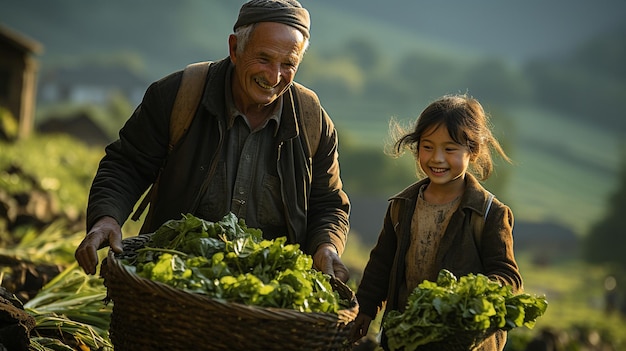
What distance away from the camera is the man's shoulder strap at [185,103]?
164 inches

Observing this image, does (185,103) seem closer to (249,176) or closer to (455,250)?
(249,176)

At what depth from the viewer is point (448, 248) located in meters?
3.74

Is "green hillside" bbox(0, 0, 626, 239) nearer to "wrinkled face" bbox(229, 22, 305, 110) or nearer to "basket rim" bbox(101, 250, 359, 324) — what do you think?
"wrinkled face" bbox(229, 22, 305, 110)

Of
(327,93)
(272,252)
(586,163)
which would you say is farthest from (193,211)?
(327,93)

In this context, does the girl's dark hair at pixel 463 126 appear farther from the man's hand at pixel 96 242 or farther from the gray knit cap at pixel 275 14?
the man's hand at pixel 96 242

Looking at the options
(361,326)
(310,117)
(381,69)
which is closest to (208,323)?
(361,326)

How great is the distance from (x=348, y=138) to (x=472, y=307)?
34934 mm

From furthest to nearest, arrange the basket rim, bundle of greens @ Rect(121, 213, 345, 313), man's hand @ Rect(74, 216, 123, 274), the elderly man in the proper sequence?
the elderly man, man's hand @ Rect(74, 216, 123, 274), bundle of greens @ Rect(121, 213, 345, 313), the basket rim

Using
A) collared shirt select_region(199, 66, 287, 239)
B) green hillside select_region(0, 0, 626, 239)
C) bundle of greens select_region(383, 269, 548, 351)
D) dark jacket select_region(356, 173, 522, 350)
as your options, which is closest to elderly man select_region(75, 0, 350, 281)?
collared shirt select_region(199, 66, 287, 239)

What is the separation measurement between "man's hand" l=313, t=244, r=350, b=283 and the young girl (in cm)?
17

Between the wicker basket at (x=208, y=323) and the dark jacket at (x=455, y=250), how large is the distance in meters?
0.76

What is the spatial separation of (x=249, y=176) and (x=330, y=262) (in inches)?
22.5

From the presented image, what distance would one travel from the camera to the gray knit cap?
3.93m

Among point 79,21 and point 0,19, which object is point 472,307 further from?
point 79,21
